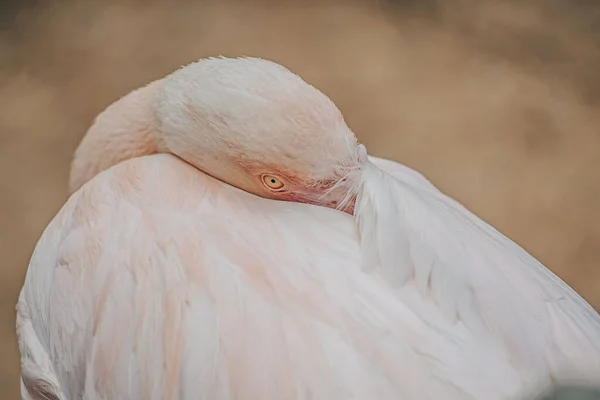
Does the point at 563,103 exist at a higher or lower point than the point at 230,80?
higher

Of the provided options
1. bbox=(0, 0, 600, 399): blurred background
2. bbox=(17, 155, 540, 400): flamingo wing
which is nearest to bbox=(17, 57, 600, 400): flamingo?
bbox=(17, 155, 540, 400): flamingo wing

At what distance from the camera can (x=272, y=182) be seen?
4.11 feet

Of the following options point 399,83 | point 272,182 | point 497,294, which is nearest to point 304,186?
point 272,182

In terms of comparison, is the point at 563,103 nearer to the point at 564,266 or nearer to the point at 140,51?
the point at 564,266

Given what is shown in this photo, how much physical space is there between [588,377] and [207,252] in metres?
0.54

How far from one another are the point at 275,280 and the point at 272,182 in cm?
21

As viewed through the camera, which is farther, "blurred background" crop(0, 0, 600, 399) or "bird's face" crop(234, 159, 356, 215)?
"blurred background" crop(0, 0, 600, 399)

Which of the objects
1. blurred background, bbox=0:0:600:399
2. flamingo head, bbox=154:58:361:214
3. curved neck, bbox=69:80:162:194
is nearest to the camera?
flamingo head, bbox=154:58:361:214

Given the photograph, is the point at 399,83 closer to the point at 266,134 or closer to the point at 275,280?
the point at 266,134

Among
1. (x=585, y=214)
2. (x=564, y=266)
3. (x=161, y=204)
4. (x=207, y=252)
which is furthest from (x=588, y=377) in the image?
(x=585, y=214)

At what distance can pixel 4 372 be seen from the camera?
2.04 meters

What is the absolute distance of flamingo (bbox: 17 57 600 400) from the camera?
3.39ft

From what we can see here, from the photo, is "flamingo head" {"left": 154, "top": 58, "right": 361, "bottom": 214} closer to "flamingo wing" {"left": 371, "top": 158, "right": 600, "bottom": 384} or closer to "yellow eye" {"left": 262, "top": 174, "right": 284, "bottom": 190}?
"yellow eye" {"left": 262, "top": 174, "right": 284, "bottom": 190}

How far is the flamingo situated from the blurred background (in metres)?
1.14
